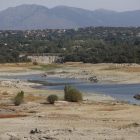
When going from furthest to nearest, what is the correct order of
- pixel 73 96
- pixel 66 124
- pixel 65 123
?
pixel 73 96
pixel 65 123
pixel 66 124

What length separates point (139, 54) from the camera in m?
112

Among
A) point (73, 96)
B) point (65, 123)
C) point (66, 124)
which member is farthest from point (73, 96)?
point (66, 124)

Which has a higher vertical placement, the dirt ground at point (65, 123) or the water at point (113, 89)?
the dirt ground at point (65, 123)

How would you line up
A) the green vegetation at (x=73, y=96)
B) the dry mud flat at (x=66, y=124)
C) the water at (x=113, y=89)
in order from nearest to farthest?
the dry mud flat at (x=66, y=124) < the green vegetation at (x=73, y=96) < the water at (x=113, y=89)

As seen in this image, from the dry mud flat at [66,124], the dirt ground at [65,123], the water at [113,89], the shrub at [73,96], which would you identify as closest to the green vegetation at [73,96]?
the shrub at [73,96]

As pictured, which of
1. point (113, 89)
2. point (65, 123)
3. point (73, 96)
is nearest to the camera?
point (65, 123)

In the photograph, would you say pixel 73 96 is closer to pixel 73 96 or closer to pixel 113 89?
pixel 73 96

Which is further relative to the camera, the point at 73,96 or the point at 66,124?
the point at 73,96

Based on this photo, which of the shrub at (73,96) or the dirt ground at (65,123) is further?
the shrub at (73,96)

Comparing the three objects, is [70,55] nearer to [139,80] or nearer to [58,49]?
[58,49]

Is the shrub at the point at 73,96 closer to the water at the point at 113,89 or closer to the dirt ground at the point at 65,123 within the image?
the dirt ground at the point at 65,123

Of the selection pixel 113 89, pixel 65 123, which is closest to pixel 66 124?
pixel 65 123

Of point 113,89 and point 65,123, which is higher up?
point 65,123

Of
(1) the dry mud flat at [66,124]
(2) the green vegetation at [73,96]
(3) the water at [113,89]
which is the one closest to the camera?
(1) the dry mud flat at [66,124]
